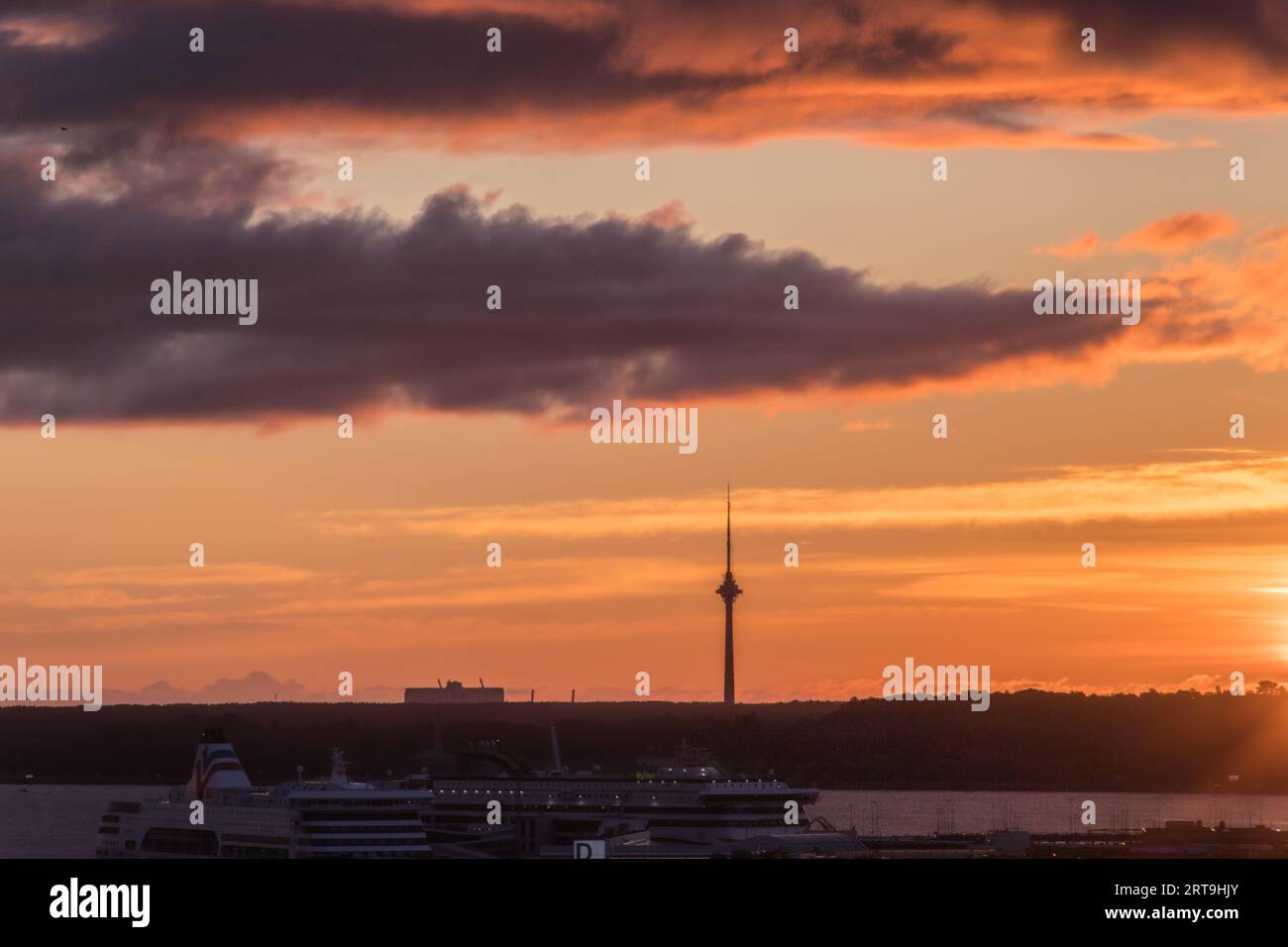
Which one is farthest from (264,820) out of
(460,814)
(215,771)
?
(460,814)

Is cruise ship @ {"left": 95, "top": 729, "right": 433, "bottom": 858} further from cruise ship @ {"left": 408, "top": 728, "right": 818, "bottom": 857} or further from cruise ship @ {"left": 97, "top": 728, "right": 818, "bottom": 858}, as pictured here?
cruise ship @ {"left": 408, "top": 728, "right": 818, "bottom": 857}

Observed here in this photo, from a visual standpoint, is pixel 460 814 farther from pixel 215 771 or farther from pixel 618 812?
pixel 215 771

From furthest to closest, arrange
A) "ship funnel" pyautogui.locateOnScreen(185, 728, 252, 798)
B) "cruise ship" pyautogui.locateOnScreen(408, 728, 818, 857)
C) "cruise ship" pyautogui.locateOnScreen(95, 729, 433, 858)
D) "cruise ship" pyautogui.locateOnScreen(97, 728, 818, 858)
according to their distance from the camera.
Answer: "cruise ship" pyautogui.locateOnScreen(408, 728, 818, 857) < "ship funnel" pyautogui.locateOnScreen(185, 728, 252, 798) < "cruise ship" pyautogui.locateOnScreen(97, 728, 818, 858) < "cruise ship" pyautogui.locateOnScreen(95, 729, 433, 858)

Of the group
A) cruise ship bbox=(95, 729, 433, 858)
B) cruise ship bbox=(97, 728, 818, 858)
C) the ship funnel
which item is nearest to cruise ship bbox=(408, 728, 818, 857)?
cruise ship bbox=(97, 728, 818, 858)
